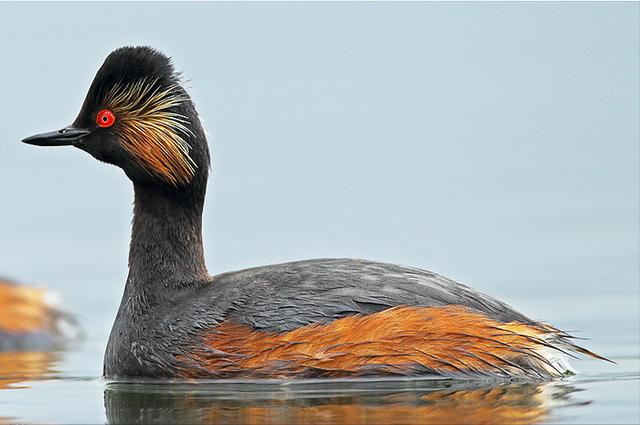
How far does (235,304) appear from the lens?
10586mm

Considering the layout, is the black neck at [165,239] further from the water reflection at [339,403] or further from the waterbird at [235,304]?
the water reflection at [339,403]

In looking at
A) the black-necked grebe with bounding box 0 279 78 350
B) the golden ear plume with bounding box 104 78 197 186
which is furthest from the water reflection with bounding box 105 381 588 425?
the black-necked grebe with bounding box 0 279 78 350

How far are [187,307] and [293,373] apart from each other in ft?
3.20

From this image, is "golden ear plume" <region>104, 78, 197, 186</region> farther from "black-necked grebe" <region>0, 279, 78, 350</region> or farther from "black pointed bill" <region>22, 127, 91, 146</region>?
"black-necked grebe" <region>0, 279, 78, 350</region>

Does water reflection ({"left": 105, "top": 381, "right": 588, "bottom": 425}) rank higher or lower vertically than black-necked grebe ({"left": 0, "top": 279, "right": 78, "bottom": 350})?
lower

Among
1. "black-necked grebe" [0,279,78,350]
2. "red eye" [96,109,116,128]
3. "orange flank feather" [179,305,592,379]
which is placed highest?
"red eye" [96,109,116,128]

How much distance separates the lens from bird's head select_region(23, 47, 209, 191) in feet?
36.4

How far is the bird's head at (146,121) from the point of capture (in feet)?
36.4

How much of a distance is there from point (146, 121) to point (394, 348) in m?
2.35

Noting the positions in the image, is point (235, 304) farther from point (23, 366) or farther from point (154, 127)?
point (23, 366)

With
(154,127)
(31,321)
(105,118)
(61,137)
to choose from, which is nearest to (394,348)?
(154,127)

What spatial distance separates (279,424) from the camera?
29.6 ft

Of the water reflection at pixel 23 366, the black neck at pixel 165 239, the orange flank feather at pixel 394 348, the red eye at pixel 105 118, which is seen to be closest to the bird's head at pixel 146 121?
the red eye at pixel 105 118

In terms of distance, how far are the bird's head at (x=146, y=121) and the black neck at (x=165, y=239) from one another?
4.9 inches
